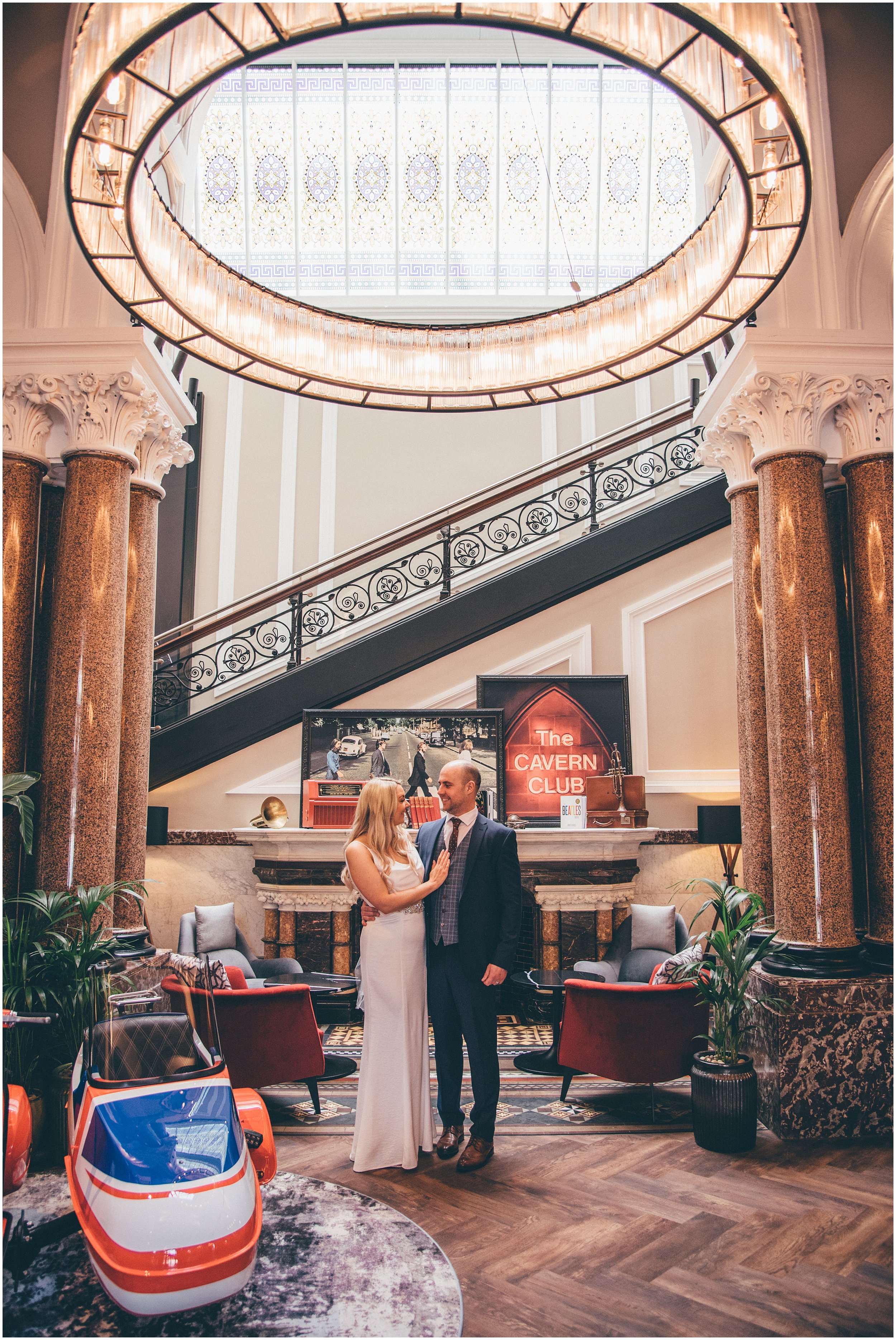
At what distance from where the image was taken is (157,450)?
5613 mm

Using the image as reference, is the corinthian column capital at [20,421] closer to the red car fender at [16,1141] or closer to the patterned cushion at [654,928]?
the red car fender at [16,1141]

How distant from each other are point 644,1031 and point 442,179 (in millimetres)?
10854

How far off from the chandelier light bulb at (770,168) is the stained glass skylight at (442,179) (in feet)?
28.1

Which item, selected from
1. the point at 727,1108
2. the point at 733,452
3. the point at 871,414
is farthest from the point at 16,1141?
the point at 871,414

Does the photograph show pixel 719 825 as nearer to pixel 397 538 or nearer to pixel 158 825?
pixel 158 825

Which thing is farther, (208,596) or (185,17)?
(208,596)

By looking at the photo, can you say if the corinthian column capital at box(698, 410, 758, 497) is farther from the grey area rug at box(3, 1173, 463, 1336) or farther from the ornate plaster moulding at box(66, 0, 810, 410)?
the grey area rug at box(3, 1173, 463, 1336)

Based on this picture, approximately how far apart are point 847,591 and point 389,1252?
392 centimetres

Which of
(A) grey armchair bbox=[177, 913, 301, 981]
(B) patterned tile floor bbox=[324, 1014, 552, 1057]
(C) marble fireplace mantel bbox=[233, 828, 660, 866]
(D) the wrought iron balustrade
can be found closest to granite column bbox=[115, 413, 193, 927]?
(A) grey armchair bbox=[177, 913, 301, 981]

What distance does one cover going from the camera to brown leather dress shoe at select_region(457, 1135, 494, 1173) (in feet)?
12.8

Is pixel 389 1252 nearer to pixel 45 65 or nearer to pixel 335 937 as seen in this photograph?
pixel 335 937

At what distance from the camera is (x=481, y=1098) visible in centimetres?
405

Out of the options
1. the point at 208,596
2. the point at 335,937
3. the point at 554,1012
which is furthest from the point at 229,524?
the point at 554,1012

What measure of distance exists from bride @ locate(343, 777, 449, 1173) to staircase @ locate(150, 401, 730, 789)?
3965 millimetres
